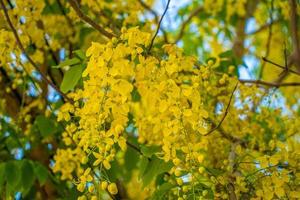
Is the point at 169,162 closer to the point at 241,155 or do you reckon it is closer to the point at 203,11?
the point at 241,155

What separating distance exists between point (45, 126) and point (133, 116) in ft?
1.10

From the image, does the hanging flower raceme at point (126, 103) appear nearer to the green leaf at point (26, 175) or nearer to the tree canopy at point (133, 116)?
the tree canopy at point (133, 116)

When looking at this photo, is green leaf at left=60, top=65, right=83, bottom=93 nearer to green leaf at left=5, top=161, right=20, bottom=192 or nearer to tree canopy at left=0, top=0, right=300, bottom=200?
tree canopy at left=0, top=0, right=300, bottom=200

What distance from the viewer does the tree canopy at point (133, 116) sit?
1.46 metres

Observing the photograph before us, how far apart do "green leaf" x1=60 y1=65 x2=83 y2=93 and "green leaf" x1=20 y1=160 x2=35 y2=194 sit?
0.41 m

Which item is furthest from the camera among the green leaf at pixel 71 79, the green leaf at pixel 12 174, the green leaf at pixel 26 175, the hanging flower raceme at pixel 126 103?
the green leaf at pixel 26 175

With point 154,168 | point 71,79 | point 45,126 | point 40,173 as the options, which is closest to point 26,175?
point 40,173

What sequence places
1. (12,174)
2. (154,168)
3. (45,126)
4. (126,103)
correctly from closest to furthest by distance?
(126,103)
(154,168)
(12,174)
(45,126)

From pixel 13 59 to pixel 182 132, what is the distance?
785 millimetres

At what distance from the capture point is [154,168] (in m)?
1.61

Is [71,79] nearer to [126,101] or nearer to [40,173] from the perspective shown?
[126,101]

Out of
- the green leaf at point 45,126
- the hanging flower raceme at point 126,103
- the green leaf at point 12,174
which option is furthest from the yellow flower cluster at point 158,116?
the green leaf at point 45,126

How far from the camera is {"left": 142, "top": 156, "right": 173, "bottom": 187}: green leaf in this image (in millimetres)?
1573

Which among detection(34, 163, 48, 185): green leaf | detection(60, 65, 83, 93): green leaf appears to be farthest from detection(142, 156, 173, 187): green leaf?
detection(34, 163, 48, 185): green leaf
